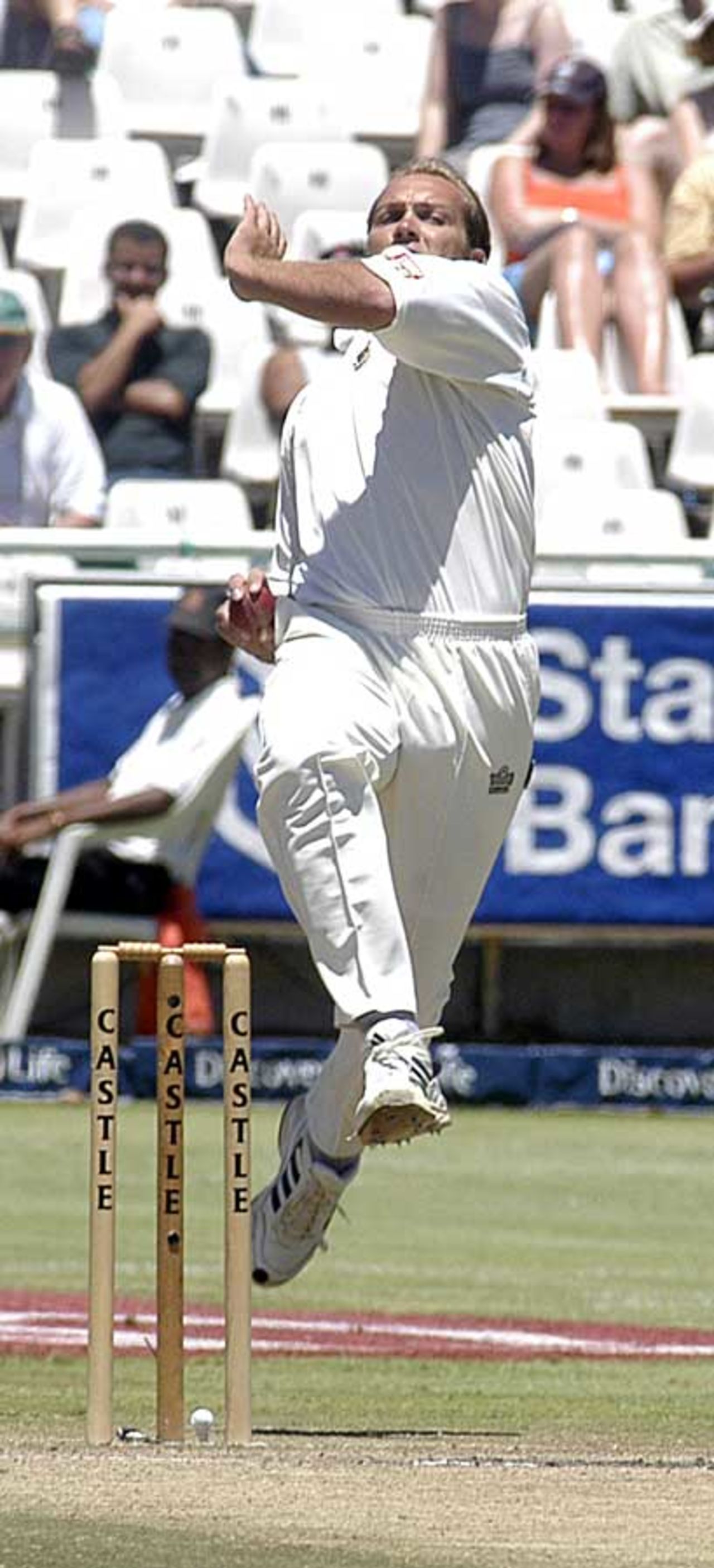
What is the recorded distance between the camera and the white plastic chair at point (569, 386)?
13461 millimetres

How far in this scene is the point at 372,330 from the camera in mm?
5117

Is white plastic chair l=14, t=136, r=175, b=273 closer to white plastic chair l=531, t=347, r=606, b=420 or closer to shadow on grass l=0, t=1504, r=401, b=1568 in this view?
white plastic chair l=531, t=347, r=606, b=420

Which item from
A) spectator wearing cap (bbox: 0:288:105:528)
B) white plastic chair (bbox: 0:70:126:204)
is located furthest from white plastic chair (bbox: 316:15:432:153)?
spectator wearing cap (bbox: 0:288:105:528)

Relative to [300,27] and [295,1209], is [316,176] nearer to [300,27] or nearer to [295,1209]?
[300,27]

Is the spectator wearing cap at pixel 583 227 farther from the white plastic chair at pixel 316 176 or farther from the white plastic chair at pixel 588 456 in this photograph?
the white plastic chair at pixel 316 176

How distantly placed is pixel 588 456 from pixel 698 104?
2944 millimetres

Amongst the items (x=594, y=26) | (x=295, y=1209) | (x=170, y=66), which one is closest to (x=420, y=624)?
(x=295, y=1209)

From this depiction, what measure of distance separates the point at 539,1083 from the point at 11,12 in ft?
23.5

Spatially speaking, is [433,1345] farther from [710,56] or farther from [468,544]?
[710,56]

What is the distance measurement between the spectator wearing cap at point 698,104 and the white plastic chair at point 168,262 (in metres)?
2.23

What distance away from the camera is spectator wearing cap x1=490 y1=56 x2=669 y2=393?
1379 centimetres

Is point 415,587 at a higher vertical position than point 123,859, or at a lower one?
lower

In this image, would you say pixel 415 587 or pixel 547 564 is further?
pixel 547 564

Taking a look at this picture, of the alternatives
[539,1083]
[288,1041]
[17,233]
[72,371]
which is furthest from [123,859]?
[17,233]
